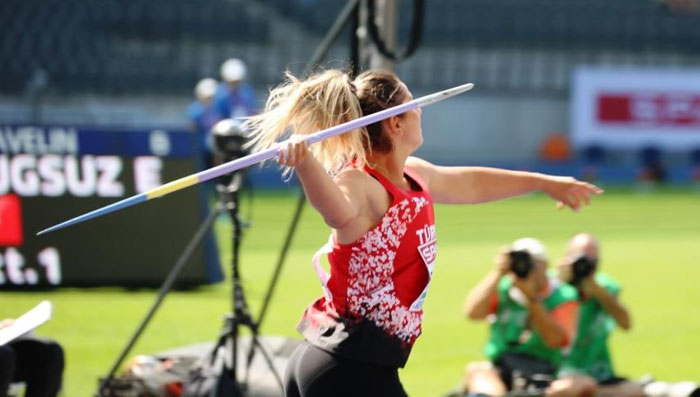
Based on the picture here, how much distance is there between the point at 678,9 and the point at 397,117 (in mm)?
29728

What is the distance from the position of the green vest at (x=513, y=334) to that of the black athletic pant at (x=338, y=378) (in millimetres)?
2329

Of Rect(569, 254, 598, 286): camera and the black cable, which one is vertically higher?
the black cable

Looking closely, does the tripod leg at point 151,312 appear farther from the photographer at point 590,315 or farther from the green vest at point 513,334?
the photographer at point 590,315

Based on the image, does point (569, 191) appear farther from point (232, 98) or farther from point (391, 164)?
point (232, 98)

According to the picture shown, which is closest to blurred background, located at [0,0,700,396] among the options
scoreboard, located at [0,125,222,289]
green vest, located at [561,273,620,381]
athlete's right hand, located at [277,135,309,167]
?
scoreboard, located at [0,125,222,289]

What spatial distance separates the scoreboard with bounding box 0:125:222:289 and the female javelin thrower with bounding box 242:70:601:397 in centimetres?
564

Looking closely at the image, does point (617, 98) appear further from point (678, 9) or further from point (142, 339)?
point (142, 339)

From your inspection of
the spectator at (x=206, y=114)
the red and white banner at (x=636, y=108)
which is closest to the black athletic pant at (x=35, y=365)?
the spectator at (x=206, y=114)

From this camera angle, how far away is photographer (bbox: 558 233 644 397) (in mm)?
5887

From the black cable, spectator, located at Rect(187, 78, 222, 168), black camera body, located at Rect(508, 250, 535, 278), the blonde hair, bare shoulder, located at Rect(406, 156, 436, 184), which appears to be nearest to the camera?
the blonde hair

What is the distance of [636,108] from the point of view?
90.6 feet

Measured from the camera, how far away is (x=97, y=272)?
9.40 metres

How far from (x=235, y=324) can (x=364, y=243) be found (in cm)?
207

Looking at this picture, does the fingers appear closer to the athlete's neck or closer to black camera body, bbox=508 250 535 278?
the athlete's neck
